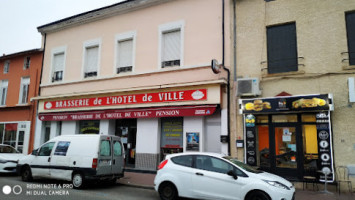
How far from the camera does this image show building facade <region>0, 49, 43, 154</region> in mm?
17531

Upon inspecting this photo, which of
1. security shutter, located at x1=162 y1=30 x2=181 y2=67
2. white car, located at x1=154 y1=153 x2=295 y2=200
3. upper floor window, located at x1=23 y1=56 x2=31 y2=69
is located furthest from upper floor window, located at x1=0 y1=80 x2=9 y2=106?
white car, located at x1=154 y1=153 x2=295 y2=200

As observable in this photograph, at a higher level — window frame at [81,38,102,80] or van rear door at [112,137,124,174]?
window frame at [81,38,102,80]

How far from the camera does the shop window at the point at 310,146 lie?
32.6ft

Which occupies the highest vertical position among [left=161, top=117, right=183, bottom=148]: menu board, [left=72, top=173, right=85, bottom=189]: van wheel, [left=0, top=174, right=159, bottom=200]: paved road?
[left=161, top=117, right=183, bottom=148]: menu board

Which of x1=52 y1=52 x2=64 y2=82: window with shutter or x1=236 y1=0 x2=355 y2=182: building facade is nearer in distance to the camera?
x1=236 y1=0 x2=355 y2=182: building facade

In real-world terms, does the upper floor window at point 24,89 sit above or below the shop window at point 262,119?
above

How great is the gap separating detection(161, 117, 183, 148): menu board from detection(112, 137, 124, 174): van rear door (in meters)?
2.91

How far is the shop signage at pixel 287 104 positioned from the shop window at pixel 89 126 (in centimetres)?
813

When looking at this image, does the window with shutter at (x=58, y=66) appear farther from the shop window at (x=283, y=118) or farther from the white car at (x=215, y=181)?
the shop window at (x=283, y=118)

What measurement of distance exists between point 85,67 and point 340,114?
13006 millimetres

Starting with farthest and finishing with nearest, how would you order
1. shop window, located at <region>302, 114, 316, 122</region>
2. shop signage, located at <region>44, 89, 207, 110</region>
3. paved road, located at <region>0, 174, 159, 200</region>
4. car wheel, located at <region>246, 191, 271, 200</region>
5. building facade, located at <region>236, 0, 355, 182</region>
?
shop signage, located at <region>44, 89, 207, 110</region> < shop window, located at <region>302, 114, 316, 122</region> < building facade, located at <region>236, 0, 355, 182</region> < paved road, located at <region>0, 174, 159, 200</region> < car wheel, located at <region>246, 191, 271, 200</region>

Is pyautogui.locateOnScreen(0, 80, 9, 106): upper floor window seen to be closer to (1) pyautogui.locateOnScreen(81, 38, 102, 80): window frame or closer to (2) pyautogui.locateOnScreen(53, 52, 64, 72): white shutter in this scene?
(2) pyautogui.locateOnScreen(53, 52, 64, 72): white shutter

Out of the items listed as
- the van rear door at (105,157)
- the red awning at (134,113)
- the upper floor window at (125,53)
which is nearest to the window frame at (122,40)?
the upper floor window at (125,53)

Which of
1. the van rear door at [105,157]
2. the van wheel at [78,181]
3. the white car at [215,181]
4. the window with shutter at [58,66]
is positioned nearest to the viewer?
the white car at [215,181]
